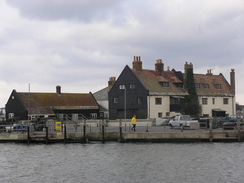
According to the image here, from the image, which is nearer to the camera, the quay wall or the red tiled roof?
the quay wall

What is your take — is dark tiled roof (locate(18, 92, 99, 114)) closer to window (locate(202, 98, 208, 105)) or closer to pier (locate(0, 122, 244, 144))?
window (locate(202, 98, 208, 105))

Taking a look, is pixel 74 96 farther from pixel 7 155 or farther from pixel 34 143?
pixel 7 155

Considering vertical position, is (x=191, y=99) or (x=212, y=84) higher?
(x=212, y=84)

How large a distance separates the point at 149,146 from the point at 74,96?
5297cm

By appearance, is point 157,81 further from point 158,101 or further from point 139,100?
point 139,100

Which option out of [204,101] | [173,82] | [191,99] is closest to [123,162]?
[191,99]

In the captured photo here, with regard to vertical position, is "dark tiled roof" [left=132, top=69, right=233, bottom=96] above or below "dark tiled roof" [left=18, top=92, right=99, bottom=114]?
above

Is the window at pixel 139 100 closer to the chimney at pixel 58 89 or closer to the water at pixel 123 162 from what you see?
the chimney at pixel 58 89

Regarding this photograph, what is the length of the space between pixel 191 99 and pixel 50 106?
90.0 feet

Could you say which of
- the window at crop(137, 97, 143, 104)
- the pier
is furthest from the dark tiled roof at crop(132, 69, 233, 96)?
the pier

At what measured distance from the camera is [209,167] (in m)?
37.9

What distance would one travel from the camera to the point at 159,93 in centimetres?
8906

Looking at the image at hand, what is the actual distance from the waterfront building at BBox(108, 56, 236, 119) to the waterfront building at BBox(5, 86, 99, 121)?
6859 millimetres

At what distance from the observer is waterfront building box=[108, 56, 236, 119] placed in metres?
88.7
